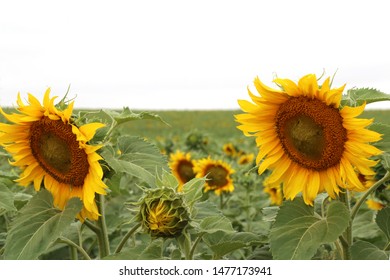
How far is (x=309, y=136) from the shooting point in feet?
6.06

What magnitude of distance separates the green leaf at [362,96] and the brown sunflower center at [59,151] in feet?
2.87

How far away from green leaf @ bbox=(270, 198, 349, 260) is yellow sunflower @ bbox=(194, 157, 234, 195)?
2.30m

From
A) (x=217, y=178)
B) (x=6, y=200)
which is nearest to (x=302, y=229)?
(x=6, y=200)

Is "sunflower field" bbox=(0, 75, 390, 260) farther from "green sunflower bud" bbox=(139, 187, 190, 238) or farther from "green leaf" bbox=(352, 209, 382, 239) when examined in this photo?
"green leaf" bbox=(352, 209, 382, 239)

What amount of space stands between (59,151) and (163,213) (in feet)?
1.60

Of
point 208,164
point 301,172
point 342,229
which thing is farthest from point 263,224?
point 342,229

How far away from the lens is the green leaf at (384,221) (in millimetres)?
1914

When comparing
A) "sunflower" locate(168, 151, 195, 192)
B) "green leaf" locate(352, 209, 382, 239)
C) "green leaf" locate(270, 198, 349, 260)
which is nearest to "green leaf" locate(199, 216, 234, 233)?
"green leaf" locate(270, 198, 349, 260)

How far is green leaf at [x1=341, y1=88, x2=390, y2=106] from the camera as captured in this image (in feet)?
5.68

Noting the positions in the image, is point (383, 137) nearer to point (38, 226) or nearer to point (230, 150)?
point (38, 226)

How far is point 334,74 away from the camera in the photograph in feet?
5.50

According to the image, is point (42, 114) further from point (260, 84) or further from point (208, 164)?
point (208, 164)

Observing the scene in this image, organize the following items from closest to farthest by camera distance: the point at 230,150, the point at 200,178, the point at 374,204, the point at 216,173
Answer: the point at 200,178 → the point at 374,204 → the point at 216,173 → the point at 230,150
